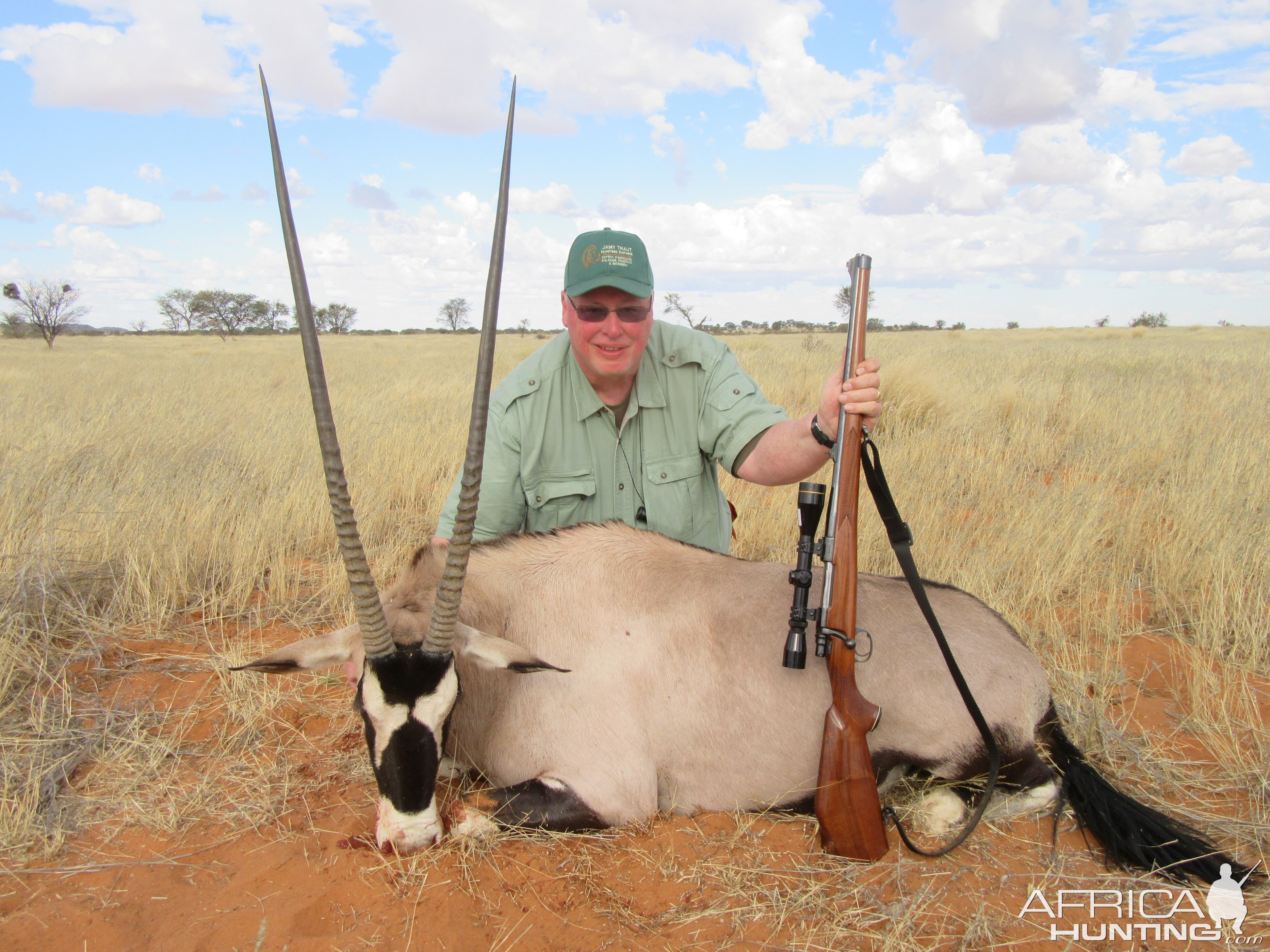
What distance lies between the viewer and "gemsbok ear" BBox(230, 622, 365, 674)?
2.69 metres

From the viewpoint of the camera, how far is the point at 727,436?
13.8 feet

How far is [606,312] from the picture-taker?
12.8 ft

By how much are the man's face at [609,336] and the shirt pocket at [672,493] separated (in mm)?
577

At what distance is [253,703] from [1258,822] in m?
4.36

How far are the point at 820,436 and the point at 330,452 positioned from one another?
209 cm

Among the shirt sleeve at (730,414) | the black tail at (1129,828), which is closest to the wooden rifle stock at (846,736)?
the black tail at (1129,828)

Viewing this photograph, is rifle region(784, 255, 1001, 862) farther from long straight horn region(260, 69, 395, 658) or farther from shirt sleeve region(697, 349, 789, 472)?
long straight horn region(260, 69, 395, 658)

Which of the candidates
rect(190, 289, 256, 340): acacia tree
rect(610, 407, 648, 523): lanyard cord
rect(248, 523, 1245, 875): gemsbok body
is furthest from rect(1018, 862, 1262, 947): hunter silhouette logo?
rect(190, 289, 256, 340): acacia tree

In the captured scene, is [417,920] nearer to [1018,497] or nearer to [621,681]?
[621,681]

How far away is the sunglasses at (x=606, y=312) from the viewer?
12.8 feet

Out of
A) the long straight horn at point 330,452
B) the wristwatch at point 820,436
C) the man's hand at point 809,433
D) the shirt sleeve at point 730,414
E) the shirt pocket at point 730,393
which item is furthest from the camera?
the shirt pocket at point 730,393

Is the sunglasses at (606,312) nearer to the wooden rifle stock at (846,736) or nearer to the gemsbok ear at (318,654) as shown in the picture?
the wooden rifle stock at (846,736)

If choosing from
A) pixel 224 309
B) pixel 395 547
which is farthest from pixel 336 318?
pixel 395 547

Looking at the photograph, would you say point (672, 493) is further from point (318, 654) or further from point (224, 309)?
point (224, 309)
